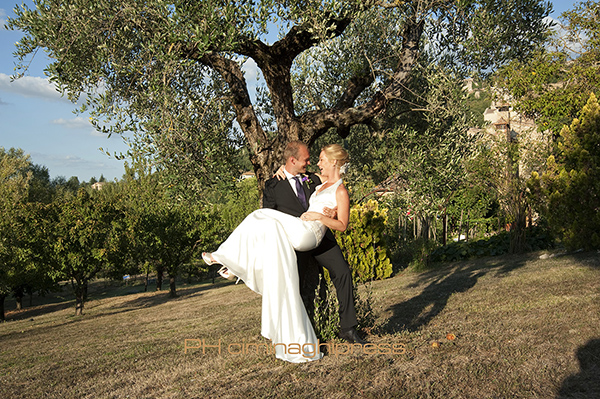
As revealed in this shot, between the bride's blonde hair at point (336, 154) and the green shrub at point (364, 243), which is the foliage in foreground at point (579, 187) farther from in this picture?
the bride's blonde hair at point (336, 154)

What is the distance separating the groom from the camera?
17.3 feet

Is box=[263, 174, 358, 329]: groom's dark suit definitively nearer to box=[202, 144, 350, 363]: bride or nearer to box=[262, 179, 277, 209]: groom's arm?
box=[262, 179, 277, 209]: groom's arm

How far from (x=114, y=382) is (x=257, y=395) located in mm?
1998

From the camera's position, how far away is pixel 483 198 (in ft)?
76.8

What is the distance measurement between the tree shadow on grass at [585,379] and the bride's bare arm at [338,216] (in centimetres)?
254

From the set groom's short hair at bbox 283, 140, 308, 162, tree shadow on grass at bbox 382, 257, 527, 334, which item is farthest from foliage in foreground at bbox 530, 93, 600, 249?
groom's short hair at bbox 283, 140, 308, 162

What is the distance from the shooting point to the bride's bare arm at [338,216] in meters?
4.89

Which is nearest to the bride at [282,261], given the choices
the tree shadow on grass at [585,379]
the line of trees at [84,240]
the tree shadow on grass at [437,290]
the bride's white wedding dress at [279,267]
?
the bride's white wedding dress at [279,267]

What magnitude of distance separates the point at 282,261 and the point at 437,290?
249 inches

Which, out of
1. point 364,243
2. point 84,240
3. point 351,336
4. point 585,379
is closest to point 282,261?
point 351,336

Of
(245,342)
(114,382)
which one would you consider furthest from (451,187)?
(114,382)

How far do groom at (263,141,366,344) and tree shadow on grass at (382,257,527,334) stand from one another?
116 centimetres

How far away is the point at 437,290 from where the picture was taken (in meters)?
10.0

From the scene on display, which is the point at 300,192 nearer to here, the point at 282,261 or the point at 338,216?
the point at 338,216
